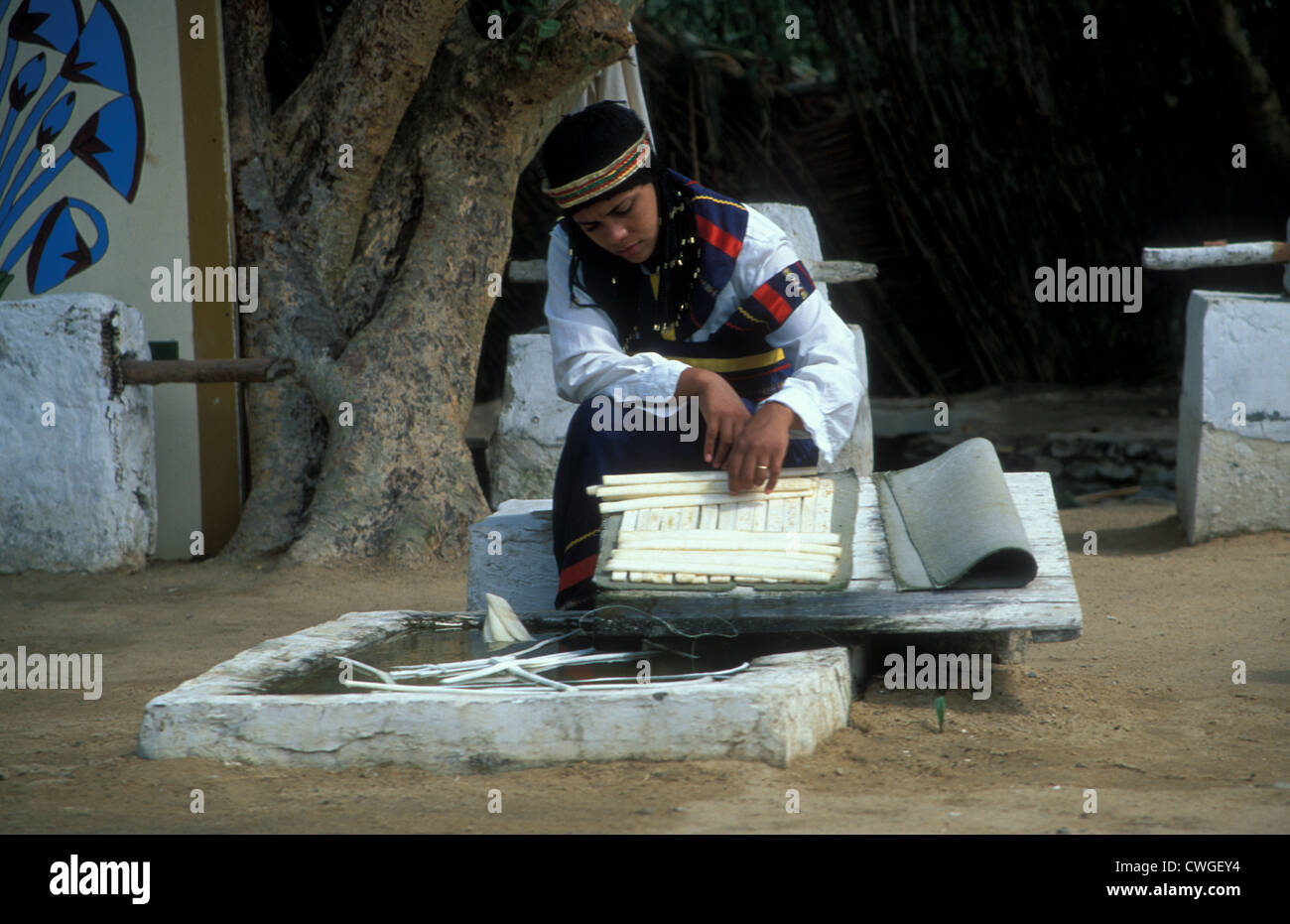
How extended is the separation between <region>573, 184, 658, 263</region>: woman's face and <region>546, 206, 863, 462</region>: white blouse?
0.43 ft

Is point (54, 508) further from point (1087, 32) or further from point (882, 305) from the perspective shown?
point (1087, 32)

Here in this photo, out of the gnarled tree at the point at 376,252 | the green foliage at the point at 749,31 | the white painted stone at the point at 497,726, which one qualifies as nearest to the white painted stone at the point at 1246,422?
the gnarled tree at the point at 376,252

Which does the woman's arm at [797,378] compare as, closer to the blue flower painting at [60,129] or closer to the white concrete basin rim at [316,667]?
the white concrete basin rim at [316,667]

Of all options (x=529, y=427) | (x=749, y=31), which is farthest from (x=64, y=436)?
(x=749, y=31)

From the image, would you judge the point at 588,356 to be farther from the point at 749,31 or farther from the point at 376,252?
the point at 749,31

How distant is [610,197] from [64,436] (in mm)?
2973

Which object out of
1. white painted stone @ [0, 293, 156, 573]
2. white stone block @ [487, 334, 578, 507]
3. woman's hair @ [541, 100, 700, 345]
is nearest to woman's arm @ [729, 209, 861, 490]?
woman's hair @ [541, 100, 700, 345]

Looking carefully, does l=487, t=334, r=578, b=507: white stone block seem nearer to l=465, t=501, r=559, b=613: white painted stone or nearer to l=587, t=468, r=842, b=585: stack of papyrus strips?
l=465, t=501, r=559, b=613: white painted stone

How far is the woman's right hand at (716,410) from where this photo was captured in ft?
8.86

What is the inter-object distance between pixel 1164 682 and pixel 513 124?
130 inches

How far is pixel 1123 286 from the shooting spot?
7844 mm

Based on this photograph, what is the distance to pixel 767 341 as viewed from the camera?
122 inches

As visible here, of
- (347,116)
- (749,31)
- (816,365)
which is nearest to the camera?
(816,365)
